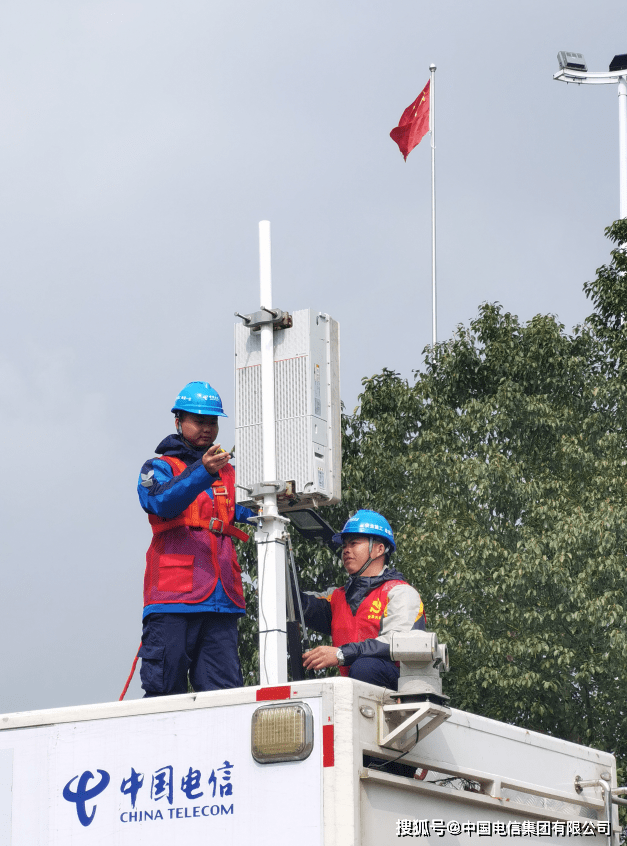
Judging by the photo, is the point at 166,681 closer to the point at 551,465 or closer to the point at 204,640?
the point at 204,640

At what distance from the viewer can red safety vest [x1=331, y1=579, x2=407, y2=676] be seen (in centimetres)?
605

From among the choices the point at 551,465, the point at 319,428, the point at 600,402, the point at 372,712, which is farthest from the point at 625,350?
the point at 372,712

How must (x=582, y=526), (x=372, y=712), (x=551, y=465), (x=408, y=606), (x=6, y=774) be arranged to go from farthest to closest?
(x=551, y=465) < (x=582, y=526) < (x=408, y=606) < (x=6, y=774) < (x=372, y=712)

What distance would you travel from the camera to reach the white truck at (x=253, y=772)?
4.25 metres

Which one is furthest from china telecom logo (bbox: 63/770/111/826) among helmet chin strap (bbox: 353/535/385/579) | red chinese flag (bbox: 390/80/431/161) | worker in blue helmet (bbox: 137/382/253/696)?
red chinese flag (bbox: 390/80/431/161)

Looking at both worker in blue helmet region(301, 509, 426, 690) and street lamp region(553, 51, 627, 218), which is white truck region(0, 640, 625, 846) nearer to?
worker in blue helmet region(301, 509, 426, 690)

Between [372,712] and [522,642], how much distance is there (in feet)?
35.6

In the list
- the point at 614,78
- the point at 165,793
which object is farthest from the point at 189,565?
the point at 614,78

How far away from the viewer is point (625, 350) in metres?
17.4

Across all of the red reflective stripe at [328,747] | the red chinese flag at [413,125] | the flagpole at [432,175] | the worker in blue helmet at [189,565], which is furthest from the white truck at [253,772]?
the red chinese flag at [413,125]

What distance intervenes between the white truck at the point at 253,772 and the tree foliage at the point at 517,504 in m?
9.87

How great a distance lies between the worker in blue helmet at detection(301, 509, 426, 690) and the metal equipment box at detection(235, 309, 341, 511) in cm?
26

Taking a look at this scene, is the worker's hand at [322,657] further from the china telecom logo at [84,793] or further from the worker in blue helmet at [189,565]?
the china telecom logo at [84,793]

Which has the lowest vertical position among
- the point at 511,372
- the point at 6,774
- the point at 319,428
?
the point at 6,774
